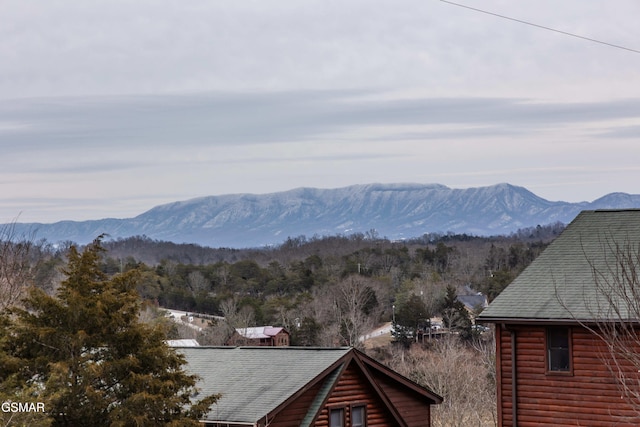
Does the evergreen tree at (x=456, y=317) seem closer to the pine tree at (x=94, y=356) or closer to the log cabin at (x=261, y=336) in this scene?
the log cabin at (x=261, y=336)

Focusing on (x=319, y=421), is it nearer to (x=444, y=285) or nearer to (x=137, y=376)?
(x=137, y=376)

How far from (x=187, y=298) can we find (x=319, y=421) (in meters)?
93.3

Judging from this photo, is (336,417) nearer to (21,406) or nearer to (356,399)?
(356,399)

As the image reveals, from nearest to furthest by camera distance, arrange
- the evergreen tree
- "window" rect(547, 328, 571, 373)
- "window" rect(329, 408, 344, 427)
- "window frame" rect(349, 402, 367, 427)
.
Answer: "window" rect(547, 328, 571, 373) → "window" rect(329, 408, 344, 427) → "window frame" rect(349, 402, 367, 427) → the evergreen tree

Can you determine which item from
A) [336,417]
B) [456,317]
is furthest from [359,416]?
[456,317]

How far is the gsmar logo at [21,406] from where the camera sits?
71.2 feet

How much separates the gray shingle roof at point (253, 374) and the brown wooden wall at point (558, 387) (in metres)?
5.89

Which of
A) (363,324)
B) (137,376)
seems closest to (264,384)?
(137,376)

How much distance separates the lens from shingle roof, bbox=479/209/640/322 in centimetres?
2839

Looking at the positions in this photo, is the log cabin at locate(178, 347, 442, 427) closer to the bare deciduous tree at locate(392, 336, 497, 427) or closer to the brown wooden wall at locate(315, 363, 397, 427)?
the brown wooden wall at locate(315, 363, 397, 427)

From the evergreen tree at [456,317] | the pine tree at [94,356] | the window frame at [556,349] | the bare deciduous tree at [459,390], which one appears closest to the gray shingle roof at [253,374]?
the pine tree at [94,356]

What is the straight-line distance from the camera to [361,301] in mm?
107312

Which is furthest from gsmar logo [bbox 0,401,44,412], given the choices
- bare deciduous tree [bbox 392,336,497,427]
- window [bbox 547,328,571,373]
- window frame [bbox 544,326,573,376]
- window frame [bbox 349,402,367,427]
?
bare deciduous tree [bbox 392,336,497,427]

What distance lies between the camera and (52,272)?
349 feet
